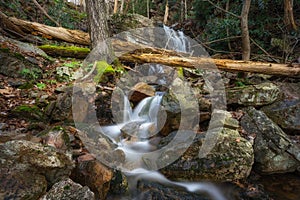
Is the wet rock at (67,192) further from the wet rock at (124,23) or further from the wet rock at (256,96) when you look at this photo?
the wet rock at (124,23)

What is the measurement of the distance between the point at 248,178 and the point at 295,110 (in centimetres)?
222

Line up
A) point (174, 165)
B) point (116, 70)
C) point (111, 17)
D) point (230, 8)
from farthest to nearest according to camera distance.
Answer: point (111, 17) < point (230, 8) < point (116, 70) < point (174, 165)

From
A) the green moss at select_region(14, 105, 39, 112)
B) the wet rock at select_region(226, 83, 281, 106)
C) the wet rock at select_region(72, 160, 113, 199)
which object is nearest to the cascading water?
the wet rock at select_region(72, 160, 113, 199)

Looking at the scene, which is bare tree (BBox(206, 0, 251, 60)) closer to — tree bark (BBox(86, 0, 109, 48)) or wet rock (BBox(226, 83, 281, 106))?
wet rock (BBox(226, 83, 281, 106))

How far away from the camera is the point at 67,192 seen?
2.53 meters

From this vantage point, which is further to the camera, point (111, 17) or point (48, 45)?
point (111, 17)

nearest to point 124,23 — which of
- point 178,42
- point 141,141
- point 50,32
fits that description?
point 178,42

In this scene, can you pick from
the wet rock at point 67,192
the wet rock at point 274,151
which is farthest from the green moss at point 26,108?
the wet rock at point 274,151

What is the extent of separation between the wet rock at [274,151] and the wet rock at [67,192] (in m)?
3.31

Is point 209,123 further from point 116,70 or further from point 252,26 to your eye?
point 252,26

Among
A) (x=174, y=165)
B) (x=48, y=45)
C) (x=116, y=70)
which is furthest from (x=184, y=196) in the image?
(x=48, y=45)

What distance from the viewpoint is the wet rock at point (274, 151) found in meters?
4.16

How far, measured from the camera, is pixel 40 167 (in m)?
2.76

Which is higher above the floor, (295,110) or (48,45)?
(48,45)
